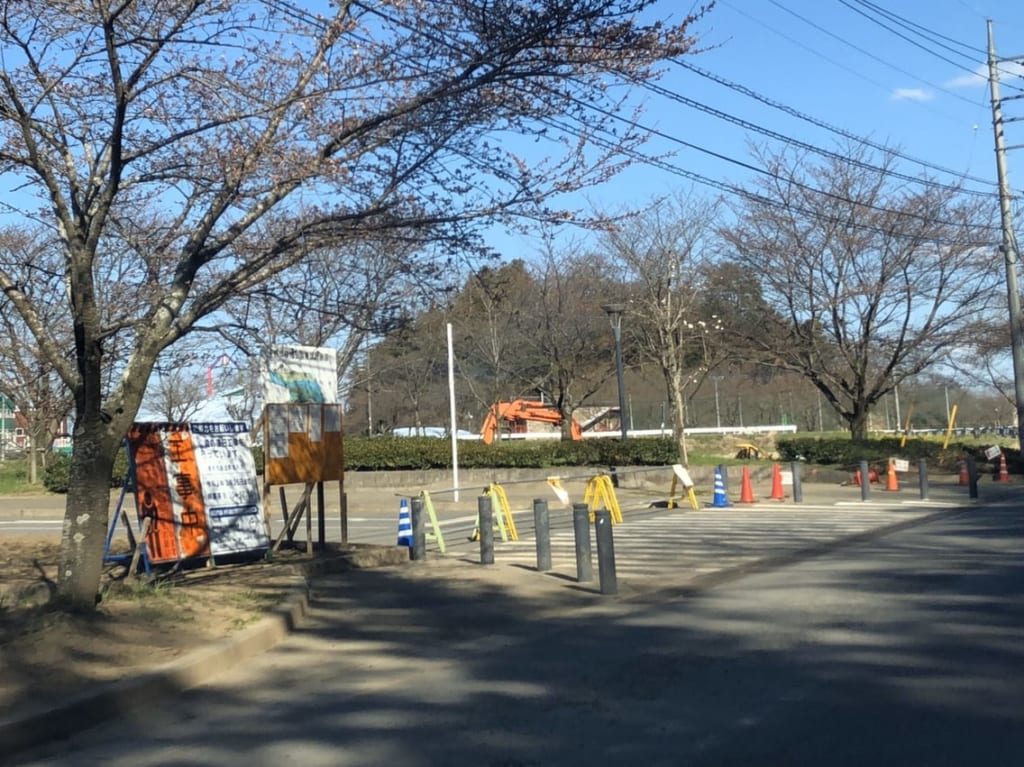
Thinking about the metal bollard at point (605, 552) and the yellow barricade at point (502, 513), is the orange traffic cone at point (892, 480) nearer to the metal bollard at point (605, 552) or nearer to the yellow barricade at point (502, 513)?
the yellow barricade at point (502, 513)

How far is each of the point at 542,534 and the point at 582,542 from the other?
0.90m

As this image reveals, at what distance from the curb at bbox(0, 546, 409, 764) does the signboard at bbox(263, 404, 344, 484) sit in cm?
275

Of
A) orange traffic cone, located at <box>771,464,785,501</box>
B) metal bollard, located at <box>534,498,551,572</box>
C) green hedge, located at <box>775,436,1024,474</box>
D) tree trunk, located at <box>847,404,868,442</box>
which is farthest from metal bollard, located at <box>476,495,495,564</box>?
tree trunk, located at <box>847,404,868,442</box>

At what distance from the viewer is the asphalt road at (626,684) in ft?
20.0

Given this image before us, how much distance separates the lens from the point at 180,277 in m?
9.87

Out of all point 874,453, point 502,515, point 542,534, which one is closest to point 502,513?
point 502,515

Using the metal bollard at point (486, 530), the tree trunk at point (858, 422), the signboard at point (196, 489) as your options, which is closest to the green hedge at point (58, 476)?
the signboard at point (196, 489)

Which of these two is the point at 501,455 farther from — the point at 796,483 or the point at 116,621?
the point at 116,621

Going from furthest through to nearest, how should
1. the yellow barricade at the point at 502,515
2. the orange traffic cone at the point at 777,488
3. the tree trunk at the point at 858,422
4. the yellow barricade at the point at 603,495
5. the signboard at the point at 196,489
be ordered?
1. the tree trunk at the point at 858,422
2. the orange traffic cone at the point at 777,488
3. the yellow barricade at the point at 603,495
4. the yellow barricade at the point at 502,515
5. the signboard at the point at 196,489

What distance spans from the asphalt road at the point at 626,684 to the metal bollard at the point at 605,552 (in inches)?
12.0

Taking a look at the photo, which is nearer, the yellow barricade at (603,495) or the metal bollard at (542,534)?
the metal bollard at (542,534)

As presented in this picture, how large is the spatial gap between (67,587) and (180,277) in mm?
2921

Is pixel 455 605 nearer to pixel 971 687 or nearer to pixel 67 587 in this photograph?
pixel 67 587

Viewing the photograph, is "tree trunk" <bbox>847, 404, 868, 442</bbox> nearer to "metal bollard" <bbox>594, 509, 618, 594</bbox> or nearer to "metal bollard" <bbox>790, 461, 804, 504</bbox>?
"metal bollard" <bbox>790, 461, 804, 504</bbox>
